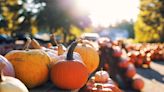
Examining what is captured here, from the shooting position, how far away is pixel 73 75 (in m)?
2.43

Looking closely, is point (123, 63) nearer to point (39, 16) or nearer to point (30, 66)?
point (30, 66)

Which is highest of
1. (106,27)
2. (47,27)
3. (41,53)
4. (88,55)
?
(41,53)

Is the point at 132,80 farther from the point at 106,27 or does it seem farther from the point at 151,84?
the point at 106,27

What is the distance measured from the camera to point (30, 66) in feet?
7.76

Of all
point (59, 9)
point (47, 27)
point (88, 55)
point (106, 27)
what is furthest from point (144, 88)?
point (106, 27)

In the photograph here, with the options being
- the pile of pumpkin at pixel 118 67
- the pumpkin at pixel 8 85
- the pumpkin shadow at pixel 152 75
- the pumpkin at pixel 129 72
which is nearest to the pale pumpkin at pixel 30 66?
the pumpkin at pixel 8 85

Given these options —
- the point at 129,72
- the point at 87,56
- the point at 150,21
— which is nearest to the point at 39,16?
the point at 150,21

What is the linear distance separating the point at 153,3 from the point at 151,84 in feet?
97.7

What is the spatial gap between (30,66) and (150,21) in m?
38.0

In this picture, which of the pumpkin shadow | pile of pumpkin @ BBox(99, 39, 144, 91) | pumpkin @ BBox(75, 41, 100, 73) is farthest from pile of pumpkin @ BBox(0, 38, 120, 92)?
the pumpkin shadow

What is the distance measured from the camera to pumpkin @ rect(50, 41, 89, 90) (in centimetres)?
239

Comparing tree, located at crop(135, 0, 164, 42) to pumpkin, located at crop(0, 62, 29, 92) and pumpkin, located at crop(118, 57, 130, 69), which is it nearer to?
pumpkin, located at crop(118, 57, 130, 69)

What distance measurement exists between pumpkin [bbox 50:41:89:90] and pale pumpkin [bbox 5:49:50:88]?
9 centimetres

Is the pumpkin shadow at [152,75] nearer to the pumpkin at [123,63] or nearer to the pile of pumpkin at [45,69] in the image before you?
the pumpkin at [123,63]
